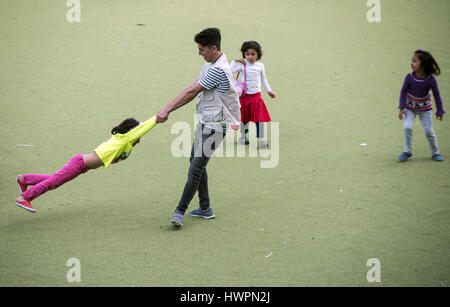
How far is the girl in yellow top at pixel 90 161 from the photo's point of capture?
477 cm

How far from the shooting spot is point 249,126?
797 centimetres

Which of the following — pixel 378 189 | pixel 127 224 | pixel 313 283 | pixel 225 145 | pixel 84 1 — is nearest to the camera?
pixel 313 283

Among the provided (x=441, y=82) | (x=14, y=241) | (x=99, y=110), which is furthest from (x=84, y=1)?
(x=14, y=241)

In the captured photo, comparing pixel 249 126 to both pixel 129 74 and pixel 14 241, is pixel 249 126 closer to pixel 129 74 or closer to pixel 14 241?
pixel 129 74

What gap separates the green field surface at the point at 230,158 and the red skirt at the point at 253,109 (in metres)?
0.45

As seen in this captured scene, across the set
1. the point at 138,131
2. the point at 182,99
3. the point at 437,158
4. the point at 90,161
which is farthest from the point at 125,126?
the point at 437,158

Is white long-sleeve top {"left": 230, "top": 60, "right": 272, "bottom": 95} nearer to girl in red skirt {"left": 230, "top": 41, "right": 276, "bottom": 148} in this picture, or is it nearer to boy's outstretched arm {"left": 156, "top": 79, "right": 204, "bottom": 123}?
girl in red skirt {"left": 230, "top": 41, "right": 276, "bottom": 148}

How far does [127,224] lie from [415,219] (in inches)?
Answer: 110

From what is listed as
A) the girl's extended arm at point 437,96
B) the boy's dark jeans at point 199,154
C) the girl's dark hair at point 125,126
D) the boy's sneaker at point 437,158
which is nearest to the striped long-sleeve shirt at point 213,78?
the boy's dark jeans at point 199,154

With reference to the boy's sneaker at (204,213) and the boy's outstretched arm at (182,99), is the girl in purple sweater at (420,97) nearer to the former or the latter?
the boy's sneaker at (204,213)

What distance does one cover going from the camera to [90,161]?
4.83 meters

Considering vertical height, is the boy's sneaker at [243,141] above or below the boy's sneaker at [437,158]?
above

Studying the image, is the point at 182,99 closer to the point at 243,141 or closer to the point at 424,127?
the point at 243,141

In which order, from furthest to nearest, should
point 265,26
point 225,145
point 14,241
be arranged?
point 265,26, point 225,145, point 14,241
